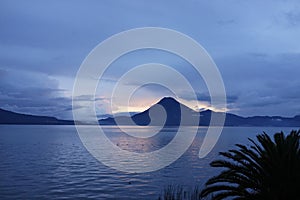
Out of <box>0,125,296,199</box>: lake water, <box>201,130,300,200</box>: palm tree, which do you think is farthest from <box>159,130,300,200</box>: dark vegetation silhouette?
<box>0,125,296,199</box>: lake water

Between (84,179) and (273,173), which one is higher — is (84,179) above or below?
below

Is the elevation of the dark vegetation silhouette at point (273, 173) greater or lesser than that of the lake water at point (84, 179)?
greater

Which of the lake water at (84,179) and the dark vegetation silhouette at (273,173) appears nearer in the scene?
the dark vegetation silhouette at (273,173)

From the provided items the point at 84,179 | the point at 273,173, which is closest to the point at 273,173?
the point at 273,173

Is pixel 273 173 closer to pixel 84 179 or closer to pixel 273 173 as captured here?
pixel 273 173

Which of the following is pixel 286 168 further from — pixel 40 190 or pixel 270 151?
pixel 40 190

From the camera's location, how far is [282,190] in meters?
15.9

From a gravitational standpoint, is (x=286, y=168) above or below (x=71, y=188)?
above

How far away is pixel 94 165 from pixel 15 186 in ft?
85.0

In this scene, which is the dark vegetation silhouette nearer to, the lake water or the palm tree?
the palm tree

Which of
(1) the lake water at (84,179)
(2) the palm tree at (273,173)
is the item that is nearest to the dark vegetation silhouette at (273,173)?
(2) the palm tree at (273,173)

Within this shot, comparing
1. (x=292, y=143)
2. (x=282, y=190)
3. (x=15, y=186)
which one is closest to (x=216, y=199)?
(x=282, y=190)

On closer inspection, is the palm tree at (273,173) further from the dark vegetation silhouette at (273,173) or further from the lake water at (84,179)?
the lake water at (84,179)

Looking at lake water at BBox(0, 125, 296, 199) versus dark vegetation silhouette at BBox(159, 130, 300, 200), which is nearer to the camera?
dark vegetation silhouette at BBox(159, 130, 300, 200)
